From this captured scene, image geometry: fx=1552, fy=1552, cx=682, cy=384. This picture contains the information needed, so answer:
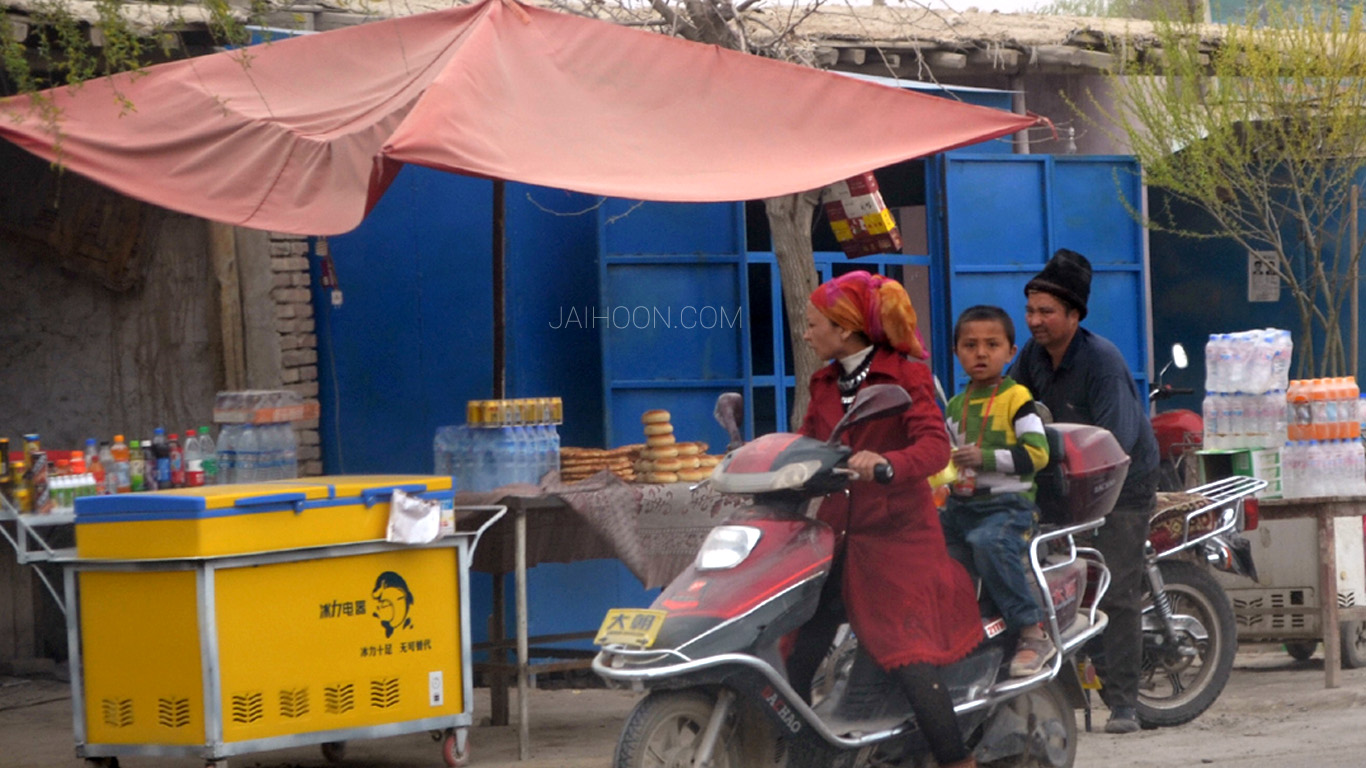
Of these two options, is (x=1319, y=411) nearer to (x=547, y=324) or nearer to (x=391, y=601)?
(x=547, y=324)

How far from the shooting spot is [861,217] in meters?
8.02

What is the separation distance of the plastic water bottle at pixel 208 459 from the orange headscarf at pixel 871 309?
10.3 feet

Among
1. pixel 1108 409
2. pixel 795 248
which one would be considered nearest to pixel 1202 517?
pixel 1108 409

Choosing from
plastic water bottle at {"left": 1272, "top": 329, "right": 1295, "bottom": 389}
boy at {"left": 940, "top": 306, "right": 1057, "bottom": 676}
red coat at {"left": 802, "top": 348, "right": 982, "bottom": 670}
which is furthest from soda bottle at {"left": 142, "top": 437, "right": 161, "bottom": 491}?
plastic water bottle at {"left": 1272, "top": 329, "right": 1295, "bottom": 389}

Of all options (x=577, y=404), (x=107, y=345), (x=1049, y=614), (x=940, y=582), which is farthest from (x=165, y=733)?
(x=107, y=345)

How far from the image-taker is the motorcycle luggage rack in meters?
6.73

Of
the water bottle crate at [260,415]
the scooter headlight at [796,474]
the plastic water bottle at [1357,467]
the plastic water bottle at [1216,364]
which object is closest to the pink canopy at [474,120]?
the water bottle crate at [260,415]

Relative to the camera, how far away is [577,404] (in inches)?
342

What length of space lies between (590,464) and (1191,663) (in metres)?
2.72

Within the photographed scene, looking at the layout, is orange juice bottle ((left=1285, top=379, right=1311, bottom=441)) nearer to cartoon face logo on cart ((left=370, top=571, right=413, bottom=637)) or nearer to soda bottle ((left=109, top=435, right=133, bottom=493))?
cartoon face logo on cart ((left=370, top=571, right=413, bottom=637))

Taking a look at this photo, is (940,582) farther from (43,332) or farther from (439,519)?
(43,332)

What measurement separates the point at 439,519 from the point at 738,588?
5.51 ft

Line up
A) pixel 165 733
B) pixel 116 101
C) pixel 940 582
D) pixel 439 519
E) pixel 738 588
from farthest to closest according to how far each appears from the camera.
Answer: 1. pixel 116 101
2. pixel 439 519
3. pixel 165 733
4. pixel 940 582
5. pixel 738 588

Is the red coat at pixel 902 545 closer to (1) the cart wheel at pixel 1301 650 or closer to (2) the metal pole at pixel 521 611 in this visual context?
(2) the metal pole at pixel 521 611
